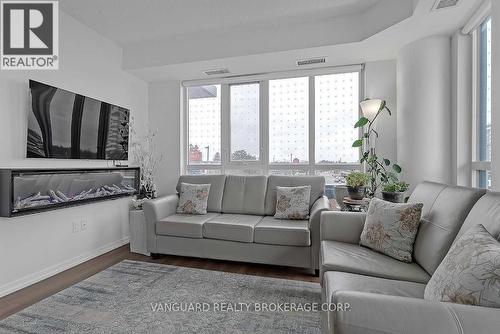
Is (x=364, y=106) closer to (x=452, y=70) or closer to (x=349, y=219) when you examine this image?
(x=452, y=70)

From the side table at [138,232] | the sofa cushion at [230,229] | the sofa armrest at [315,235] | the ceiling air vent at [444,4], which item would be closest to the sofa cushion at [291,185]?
the sofa cushion at [230,229]

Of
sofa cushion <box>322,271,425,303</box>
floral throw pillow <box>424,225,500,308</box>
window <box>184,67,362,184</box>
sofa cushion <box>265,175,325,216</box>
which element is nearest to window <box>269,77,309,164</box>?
window <box>184,67,362,184</box>

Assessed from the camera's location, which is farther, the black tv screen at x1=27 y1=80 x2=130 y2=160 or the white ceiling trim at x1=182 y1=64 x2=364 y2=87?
the white ceiling trim at x1=182 y1=64 x2=364 y2=87

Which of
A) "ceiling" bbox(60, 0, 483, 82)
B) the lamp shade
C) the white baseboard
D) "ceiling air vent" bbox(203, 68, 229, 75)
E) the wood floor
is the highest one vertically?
"ceiling" bbox(60, 0, 483, 82)

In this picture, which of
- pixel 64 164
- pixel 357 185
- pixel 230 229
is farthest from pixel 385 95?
pixel 64 164

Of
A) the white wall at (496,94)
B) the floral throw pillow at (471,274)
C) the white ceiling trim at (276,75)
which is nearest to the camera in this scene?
the floral throw pillow at (471,274)

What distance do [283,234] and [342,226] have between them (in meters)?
0.66

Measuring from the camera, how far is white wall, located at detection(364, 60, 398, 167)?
3.37m

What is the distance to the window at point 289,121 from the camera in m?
3.79

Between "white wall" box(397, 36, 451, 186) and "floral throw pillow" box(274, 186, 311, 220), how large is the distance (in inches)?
47.0

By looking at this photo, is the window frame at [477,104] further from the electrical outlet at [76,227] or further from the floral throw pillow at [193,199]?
the electrical outlet at [76,227]

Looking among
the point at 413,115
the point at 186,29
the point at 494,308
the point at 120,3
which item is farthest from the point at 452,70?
the point at 120,3

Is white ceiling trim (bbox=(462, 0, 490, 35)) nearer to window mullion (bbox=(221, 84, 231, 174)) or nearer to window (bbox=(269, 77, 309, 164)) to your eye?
window (bbox=(269, 77, 309, 164))

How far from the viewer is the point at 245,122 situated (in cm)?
401
